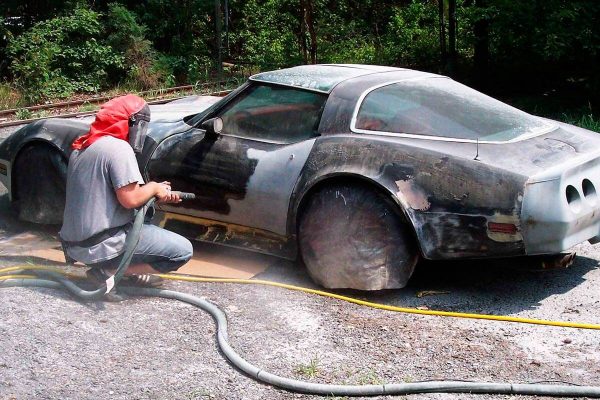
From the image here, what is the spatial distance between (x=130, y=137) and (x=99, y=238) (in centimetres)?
67

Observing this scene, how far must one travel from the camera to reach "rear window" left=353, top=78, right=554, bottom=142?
5676 mm

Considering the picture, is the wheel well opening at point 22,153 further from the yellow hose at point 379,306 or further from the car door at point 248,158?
the yellow hose at point 379,306

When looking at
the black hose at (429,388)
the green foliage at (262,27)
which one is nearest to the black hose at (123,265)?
the black hose at (429,388)

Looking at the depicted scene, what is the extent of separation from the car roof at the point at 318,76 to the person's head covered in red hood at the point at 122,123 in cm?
122

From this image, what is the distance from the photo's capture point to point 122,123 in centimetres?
543

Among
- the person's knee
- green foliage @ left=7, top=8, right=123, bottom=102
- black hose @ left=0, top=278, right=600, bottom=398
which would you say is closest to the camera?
black hose @ left=0, top=278, right=600, bottom=398

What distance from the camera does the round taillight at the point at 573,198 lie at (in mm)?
5344

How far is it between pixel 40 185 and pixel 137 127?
192cm

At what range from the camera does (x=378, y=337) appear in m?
4.95

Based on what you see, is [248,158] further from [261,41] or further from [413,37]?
[261,41]

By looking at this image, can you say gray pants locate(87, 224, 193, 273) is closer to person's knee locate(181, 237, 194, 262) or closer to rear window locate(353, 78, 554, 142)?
person's knee locate(181, 237, 194, 262)

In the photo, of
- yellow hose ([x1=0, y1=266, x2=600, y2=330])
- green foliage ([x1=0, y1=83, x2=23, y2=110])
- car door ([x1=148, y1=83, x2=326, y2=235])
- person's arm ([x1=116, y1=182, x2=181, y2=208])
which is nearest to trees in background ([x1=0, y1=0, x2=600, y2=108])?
green foliage ([x1=0, y1=83, x2=23, y2=110])

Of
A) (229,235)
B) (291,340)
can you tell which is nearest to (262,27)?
(229,235)

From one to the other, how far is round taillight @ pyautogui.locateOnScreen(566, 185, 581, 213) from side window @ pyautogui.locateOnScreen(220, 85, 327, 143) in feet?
5.72
